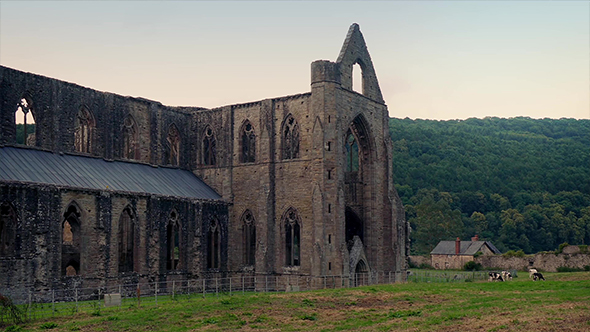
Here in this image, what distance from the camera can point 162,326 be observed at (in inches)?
1031

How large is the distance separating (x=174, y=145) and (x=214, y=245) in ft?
29.5

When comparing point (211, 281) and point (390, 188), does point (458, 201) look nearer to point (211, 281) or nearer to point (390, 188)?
point (390, 188)

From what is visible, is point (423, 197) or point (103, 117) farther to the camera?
point (423, 197)

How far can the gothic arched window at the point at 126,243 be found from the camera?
44062 millimetres

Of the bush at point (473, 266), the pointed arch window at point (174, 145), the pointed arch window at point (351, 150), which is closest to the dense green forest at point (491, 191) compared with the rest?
the pointed arch window at point (351, 150)

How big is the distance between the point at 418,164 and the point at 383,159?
7305 centimetres

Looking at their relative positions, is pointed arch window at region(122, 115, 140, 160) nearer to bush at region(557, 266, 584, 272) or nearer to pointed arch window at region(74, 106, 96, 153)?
pointed arch window at region(74, 106, 96, 153)

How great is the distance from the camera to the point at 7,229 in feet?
117

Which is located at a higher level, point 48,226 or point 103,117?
point 103,117

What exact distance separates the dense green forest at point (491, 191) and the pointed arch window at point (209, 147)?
196 ft

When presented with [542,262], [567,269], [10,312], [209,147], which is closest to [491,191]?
[542,262]

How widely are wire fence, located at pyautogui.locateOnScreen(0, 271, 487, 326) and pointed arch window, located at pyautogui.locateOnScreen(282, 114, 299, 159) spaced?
8397mm

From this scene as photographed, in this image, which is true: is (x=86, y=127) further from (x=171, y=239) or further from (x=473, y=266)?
(x=473, y=266)

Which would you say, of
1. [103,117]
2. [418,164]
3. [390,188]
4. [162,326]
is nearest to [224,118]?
[103,117]
